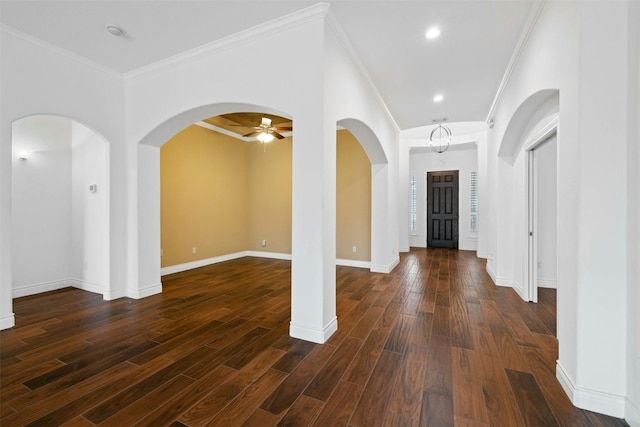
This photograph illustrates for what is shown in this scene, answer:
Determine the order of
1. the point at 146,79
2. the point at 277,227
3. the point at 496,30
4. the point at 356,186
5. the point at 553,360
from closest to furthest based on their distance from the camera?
1. the point at 553,360
2. the point at 496,30
3. the point at 146,79
4. the point at 356,186
5. the point at 277,227

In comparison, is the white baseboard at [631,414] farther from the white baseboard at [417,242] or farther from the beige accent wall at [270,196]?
the white baseboard at [417,242]

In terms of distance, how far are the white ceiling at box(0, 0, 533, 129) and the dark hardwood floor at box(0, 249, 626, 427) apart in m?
3.20

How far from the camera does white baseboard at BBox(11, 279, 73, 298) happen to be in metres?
3.99

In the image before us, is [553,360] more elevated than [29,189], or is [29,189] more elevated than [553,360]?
[29,189]

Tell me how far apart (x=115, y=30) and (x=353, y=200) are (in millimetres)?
4785

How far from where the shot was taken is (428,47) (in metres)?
3.27

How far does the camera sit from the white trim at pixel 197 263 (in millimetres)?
5477

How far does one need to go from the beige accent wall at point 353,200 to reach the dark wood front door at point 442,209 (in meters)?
3.83

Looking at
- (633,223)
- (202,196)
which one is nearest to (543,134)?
(633,223)

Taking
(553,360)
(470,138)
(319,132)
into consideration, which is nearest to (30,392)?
(319,132)

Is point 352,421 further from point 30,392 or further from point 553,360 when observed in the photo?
point 30,392

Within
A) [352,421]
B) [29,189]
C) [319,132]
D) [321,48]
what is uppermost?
[321,48]

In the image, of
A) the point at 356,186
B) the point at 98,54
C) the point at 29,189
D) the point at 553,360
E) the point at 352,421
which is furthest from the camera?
the point at 356,186

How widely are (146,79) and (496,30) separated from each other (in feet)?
14.4
